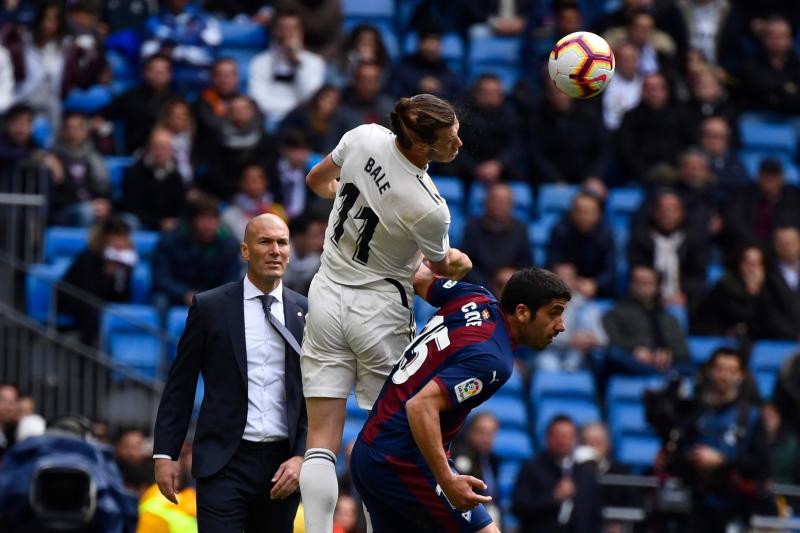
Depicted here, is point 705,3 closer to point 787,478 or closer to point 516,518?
point 787,478

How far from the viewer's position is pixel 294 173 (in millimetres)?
15672

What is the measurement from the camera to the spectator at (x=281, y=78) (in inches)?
669

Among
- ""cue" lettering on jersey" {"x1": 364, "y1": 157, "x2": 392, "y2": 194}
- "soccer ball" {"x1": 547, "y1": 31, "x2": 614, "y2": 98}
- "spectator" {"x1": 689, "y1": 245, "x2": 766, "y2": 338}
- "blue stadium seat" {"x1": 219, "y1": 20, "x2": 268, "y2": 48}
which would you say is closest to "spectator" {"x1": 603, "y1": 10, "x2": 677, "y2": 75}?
"spectator" {"x1": 689, "y1": 245, "x2": 766, "y2": 338}

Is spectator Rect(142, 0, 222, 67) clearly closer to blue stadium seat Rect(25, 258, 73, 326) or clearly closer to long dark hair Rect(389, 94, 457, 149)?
blue stadium seat Rect(25, 258, 73, 326)

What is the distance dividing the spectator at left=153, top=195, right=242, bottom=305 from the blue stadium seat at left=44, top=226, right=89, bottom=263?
2.93 feet

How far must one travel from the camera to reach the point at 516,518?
45.7 ft

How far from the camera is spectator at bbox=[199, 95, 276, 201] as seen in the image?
15773 millimetres

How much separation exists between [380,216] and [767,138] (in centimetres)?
1110

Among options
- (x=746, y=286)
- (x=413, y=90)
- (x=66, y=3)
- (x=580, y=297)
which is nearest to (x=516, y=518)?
(x=580, y=297)

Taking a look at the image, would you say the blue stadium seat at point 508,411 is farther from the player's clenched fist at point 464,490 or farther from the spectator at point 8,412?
the player's clenched fist at point 464,490

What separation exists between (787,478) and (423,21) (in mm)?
6492

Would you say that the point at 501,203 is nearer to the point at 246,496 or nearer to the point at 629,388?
the point at 629,388

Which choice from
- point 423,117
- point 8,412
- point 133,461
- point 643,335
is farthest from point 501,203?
point 423,117

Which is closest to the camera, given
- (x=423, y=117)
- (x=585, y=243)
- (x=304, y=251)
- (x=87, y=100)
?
(x=423, y=117)
